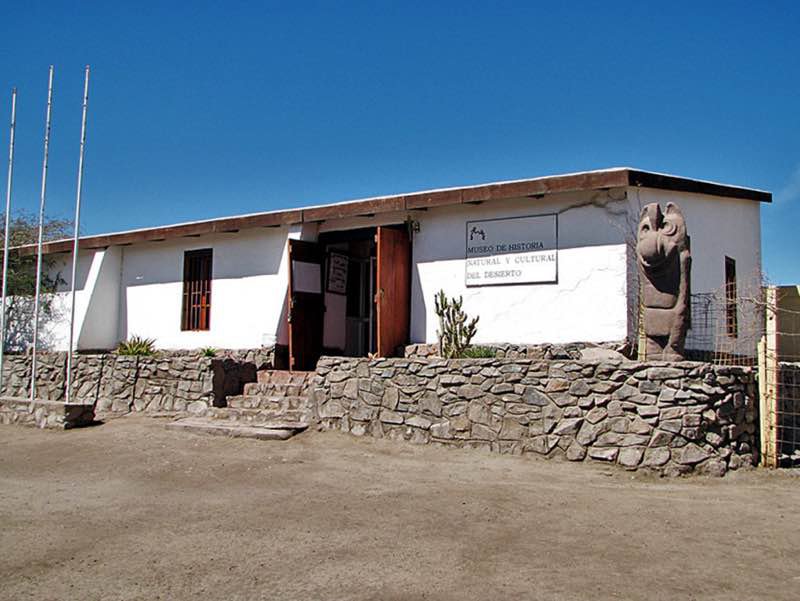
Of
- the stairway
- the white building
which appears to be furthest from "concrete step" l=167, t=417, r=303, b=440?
the white building

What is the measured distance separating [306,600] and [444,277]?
838 centimetres

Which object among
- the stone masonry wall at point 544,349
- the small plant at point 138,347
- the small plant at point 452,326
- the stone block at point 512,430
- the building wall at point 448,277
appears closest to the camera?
the stone block at point 512,430

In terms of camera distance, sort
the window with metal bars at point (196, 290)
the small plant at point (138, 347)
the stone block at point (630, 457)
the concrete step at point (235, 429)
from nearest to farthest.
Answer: the stone block at point (630, 457) → the concrete step at point (235, 429) → the small plant at point (138, 347) → the window with metal bars at point (196, 290)

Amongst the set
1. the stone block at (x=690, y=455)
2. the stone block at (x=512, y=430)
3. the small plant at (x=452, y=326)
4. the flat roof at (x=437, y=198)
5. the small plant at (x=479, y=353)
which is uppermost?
the flat roof at (x=437, y=198)

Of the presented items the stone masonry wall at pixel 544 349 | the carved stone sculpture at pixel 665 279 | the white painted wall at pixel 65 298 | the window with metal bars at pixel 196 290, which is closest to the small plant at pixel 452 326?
the stone masonry wall at pixel 544 349

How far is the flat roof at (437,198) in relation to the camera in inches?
416

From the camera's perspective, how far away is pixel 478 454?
29.6ft

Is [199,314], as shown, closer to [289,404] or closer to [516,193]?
[289,404]

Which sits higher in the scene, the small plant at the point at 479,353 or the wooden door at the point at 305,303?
the wooden door at the point at 305,303

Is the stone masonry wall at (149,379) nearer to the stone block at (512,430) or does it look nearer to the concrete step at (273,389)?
the concrete step at (273,389)

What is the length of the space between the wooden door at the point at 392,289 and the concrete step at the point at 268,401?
4.96 feet

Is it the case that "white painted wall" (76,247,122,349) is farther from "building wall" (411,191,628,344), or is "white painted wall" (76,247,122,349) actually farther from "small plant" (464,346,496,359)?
"small plant" (464,346,496,359)

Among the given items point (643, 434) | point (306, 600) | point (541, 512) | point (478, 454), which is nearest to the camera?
point (306, 600)

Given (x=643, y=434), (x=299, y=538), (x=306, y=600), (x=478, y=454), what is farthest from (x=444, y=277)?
(x=306, y=600)
